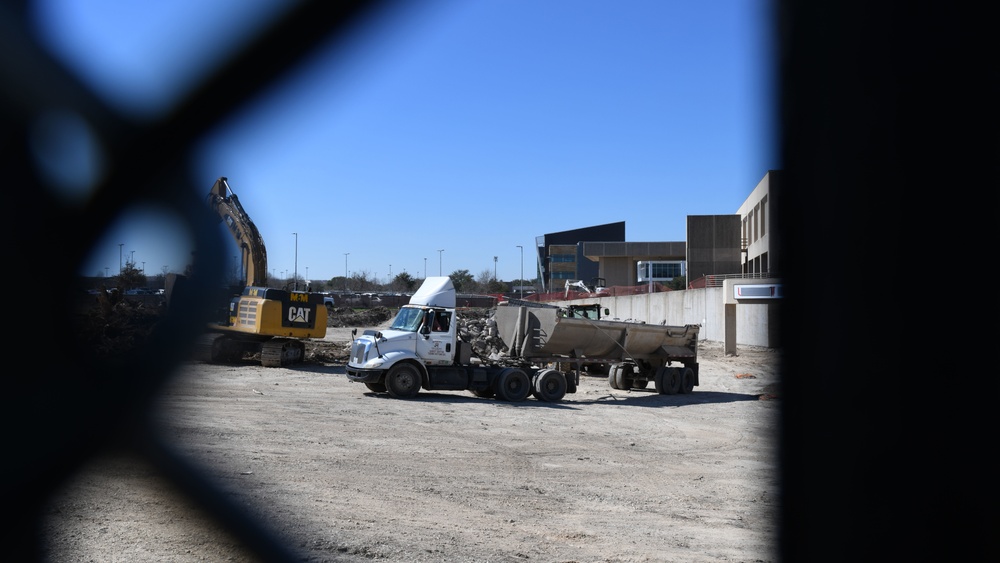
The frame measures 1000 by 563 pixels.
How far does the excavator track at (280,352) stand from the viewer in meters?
25.8

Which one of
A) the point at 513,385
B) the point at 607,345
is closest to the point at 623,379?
the point at 607,345

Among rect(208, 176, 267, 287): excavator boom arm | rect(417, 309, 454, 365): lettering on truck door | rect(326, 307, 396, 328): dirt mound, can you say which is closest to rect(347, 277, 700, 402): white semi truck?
rect(417, 309, 454, 365): lettering on truck door

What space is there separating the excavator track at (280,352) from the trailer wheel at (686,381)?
12.1 m

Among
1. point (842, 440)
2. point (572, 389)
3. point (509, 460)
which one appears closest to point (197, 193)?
point (572, 389)

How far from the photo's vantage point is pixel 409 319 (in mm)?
18969

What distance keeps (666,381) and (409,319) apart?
23.4 feet

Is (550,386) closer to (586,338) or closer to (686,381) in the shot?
(586,338)

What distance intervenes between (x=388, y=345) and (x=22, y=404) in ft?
23.2

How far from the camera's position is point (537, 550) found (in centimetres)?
679

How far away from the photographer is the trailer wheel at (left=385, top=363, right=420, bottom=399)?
1850 centimetres

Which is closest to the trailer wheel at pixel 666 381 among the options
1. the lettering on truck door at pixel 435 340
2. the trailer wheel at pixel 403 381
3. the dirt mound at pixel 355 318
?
the lettering on truck door at pixel 435 340

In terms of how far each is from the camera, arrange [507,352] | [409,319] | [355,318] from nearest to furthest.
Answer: [409,319] < [507,352] < [355,318]

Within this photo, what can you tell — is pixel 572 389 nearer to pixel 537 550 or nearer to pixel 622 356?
pixel 622 356

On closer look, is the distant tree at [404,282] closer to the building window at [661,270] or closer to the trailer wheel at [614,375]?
the building window at [661,270]
